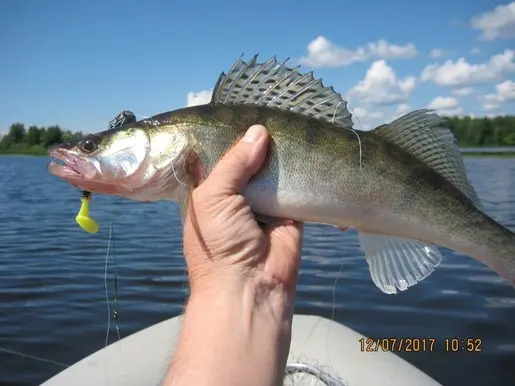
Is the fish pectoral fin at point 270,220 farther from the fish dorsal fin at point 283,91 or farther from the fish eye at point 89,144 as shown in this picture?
the fish eye at point 89,144

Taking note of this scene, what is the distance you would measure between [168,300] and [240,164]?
6.91 meters

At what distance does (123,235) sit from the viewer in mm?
15906

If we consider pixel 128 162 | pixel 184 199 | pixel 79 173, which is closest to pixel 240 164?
pixel 184 199

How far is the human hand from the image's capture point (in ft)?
10.2

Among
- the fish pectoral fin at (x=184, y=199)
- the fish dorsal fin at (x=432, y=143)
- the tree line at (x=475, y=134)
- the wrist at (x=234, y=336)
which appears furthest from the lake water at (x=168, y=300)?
the tree line at (x=475, y=134)

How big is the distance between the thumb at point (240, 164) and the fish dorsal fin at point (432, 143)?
0.92m

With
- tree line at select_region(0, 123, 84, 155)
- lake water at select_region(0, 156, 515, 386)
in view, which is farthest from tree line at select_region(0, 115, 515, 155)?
lake water at select_region(0, 156, 515, 386)

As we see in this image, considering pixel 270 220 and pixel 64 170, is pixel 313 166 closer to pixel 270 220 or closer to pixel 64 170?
pixel 270 220

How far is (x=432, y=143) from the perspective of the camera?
3871 mm

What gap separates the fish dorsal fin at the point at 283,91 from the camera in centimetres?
371

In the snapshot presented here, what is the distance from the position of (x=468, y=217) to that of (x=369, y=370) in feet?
7.55

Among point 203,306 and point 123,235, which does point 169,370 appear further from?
point 123,235

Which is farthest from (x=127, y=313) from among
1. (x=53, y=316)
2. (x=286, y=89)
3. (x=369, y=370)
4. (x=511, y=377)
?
(x=286, y=89)
